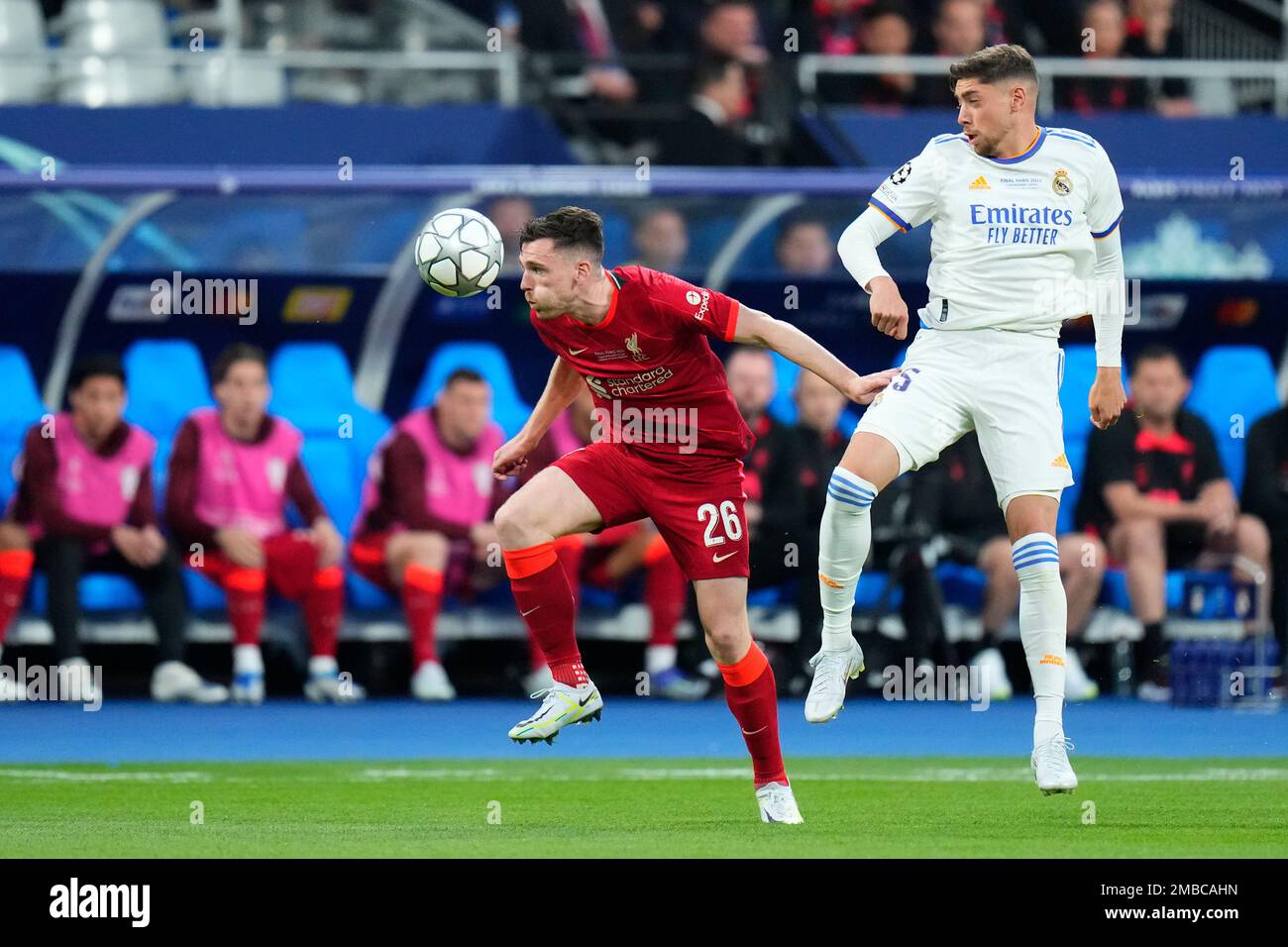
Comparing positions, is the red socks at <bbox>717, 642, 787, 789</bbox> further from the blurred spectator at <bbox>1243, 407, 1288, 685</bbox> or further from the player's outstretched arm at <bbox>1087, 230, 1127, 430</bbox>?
the blurred spectator at <bbox>1243, 407, 1288, 685</bbox>

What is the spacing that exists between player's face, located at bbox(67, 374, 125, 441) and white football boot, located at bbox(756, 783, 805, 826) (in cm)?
633

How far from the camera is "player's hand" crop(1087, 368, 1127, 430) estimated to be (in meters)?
7.73

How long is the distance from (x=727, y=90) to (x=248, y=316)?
3323mm

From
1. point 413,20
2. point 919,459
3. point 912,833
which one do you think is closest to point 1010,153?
point 919,459

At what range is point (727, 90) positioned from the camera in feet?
47.7

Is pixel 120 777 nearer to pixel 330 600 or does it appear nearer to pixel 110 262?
pixel 330 600

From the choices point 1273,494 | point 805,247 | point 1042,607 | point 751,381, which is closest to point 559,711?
point 1042,607

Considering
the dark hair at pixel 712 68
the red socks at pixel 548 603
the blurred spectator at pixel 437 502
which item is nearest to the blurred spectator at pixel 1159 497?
the dark hair at pixel 712 68

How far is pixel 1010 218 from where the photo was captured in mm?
7742

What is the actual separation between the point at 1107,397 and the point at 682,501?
1491 mm

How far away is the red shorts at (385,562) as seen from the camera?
12977mm

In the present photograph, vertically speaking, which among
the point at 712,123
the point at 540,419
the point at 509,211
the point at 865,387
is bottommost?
the point at 540,419

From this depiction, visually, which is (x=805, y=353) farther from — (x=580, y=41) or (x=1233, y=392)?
(x=580, y=41)

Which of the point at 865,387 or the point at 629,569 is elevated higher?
the point at 865,387
